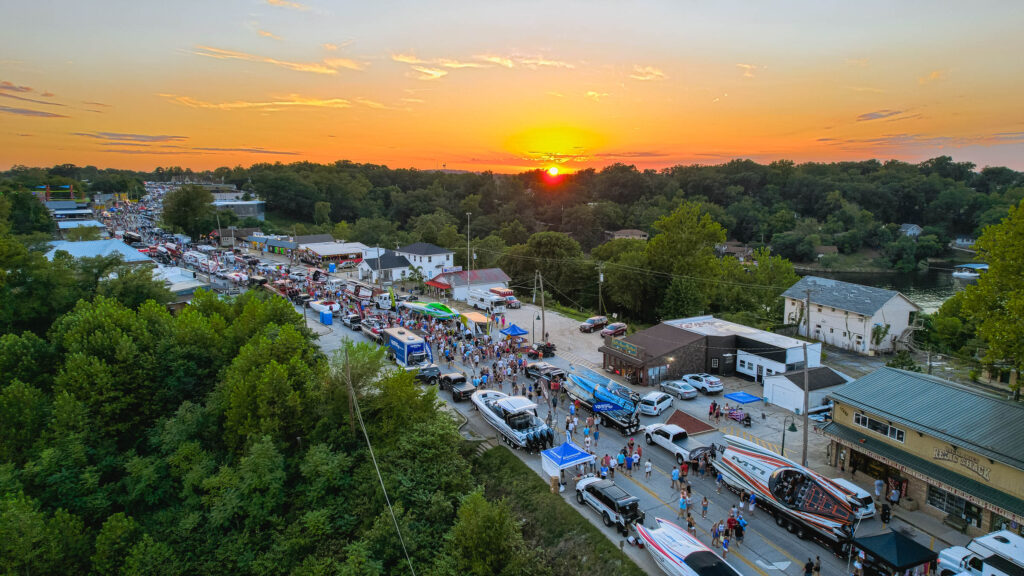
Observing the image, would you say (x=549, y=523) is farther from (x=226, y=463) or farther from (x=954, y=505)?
(x=226, y=463)

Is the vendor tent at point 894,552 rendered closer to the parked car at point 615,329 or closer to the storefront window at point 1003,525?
the storefront window at point 1003,525

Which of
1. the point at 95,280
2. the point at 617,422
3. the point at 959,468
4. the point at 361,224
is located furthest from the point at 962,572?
the point at 361,224

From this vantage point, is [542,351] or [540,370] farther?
[542,351]

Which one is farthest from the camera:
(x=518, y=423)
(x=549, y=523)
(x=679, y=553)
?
(x=518, y=423)

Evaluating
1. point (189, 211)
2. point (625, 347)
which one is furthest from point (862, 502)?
point (189, 211)

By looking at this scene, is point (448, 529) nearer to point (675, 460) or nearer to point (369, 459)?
point (369, 459)

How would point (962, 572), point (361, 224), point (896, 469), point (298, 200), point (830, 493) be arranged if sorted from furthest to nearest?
point (298, 200)
point (361, 224)
point (896, 469)
point (830, 493)
point (962, 572)
